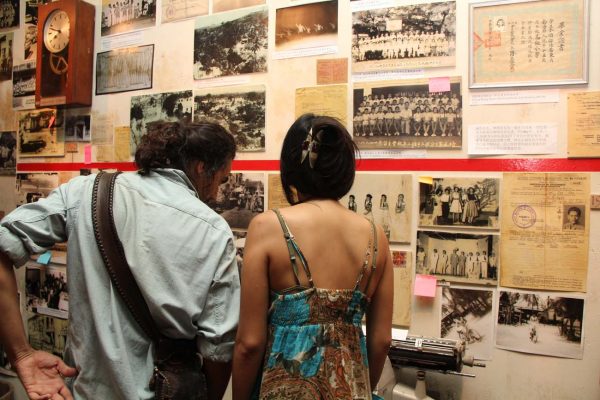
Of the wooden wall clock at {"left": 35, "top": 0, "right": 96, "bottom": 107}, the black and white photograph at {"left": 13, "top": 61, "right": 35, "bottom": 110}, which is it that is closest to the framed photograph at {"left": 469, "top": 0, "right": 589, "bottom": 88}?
the wooden wall clock at {"left": 35, "top": 0, "right": 96, "bottom": 107}

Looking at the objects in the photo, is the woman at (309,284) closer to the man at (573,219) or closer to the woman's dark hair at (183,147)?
the woman's dark hair at (183,147)

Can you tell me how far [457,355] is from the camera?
1571 mm

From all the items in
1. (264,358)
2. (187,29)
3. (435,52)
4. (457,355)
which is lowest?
(457,355)

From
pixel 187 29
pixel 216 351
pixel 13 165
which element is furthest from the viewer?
pixel 13 165

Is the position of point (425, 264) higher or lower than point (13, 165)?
lower

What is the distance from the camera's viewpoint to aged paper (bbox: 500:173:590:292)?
1.61m

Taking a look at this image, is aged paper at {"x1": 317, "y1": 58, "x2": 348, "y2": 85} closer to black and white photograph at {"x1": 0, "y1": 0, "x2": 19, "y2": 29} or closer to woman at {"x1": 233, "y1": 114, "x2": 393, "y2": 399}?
Result: woman at {"x1": 233, "y1": 114, "x2": 393, "y2": 399}

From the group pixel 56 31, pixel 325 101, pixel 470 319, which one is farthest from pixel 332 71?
pixel 56 31

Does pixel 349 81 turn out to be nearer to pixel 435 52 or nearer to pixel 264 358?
pixel 435 52

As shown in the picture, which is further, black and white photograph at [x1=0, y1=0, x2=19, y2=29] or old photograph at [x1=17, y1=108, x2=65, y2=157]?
black and white photograph at [x1=0, y1=0, x2=19, y2=29]

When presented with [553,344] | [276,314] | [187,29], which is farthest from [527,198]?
[187,29]

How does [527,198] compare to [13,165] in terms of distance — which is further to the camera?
[13,165]

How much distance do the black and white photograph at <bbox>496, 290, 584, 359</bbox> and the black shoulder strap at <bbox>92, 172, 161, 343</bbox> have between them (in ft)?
4.24

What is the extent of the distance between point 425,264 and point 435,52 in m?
0.82
